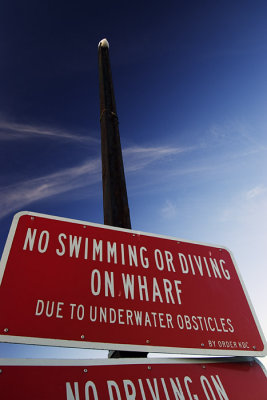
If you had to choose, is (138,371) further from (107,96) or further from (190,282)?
(107,96)

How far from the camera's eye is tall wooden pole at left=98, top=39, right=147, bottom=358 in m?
2.24

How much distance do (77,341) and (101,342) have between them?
124 millimetres

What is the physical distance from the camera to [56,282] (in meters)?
1.40

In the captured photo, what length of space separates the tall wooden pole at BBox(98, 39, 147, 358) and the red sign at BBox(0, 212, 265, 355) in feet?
1.04

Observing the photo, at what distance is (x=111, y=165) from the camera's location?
8.69 ft

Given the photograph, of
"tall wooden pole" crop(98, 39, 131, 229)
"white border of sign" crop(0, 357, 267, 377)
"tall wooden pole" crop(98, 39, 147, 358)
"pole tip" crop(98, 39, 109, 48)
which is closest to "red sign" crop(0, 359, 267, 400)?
"white border of sign" crop(0, 357, 267, 377)

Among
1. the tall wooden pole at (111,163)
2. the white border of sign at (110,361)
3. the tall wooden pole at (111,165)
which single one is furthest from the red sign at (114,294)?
the tall wooden pole at (111,163)

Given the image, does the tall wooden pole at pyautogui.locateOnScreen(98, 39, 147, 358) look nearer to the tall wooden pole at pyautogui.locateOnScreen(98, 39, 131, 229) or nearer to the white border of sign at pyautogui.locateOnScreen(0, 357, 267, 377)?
the tall wooden pole at pyautogui.locateOnScreen(98, 39, 131, 229)

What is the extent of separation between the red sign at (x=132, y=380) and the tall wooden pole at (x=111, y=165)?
329 mm

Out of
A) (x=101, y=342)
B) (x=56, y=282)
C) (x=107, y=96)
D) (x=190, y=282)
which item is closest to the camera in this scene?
(x=101, y=342)

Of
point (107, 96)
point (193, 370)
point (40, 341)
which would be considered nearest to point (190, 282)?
point (193, 370)

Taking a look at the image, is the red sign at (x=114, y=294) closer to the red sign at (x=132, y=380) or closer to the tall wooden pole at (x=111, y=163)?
the red sign at (x=132, y=380)

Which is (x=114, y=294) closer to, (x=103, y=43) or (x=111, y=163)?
(x=111, y=163)

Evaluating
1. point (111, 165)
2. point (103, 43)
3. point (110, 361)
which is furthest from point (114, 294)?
point (103, 43)
